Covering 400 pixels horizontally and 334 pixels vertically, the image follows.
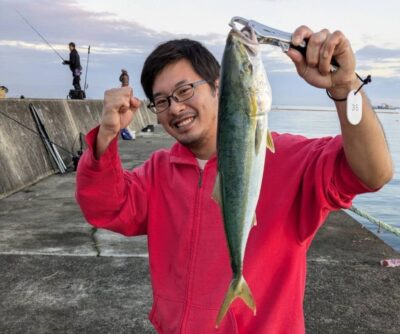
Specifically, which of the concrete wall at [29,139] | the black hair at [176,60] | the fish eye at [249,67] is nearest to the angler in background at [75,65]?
the concrete wall at [29,139]

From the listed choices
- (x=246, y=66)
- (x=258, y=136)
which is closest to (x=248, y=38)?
(x=246, y=66)

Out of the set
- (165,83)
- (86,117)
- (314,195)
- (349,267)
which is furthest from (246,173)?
(86,117)

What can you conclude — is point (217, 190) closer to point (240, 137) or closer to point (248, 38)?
point (240, 137)

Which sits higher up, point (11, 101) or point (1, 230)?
point (11, 101)

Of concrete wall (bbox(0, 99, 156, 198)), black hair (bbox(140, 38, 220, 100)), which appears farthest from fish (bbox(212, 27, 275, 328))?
concrete wall (bbox(0, 99, 156, 198))

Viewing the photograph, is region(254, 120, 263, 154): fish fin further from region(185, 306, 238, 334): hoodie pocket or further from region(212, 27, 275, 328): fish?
region(185, 306, 238, 334): hoodie pocket

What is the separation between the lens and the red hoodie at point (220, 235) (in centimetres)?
226

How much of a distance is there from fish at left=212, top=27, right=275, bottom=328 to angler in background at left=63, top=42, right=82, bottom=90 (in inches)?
711

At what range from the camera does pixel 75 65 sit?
18.8 m

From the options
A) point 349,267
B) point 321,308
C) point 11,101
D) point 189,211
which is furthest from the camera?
point 11,101

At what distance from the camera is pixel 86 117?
13961 millimetres

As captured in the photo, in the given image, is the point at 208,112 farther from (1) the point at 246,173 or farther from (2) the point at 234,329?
(2) the point at 234,329

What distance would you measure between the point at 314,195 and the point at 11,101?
8094 mm

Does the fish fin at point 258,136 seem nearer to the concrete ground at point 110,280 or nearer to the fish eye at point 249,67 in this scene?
the fish eye at point 249,67
